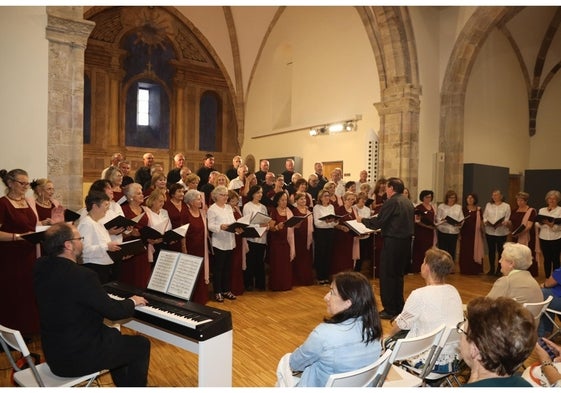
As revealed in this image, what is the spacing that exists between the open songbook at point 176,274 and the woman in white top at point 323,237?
401cm

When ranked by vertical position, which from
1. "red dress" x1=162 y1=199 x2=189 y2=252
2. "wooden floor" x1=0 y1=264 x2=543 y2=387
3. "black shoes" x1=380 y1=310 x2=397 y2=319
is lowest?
"wooden floor" x1=0 y1=264 x2=543 y2=387

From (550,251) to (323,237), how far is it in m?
4.02

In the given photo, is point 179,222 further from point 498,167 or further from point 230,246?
point 498,167

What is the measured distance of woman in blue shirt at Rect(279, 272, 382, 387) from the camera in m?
2.28

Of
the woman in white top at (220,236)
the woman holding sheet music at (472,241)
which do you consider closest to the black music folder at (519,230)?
the woman holding sheet music at (472,241)

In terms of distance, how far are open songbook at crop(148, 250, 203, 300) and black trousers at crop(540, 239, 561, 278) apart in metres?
6.87

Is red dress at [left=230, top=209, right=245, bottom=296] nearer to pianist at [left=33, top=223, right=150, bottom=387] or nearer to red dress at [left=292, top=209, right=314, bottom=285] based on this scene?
red dress at [left=292, top=209, right=314, bottom=285]

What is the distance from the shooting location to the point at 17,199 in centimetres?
448

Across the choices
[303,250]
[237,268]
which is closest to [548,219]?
[303,250]

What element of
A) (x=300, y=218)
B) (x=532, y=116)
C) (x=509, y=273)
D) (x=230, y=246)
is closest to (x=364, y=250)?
(x=300, y=218)

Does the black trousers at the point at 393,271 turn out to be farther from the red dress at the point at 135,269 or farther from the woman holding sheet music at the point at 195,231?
the red dress at the point at 135,269

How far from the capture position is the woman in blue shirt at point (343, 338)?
228cm

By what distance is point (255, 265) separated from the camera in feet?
23.0

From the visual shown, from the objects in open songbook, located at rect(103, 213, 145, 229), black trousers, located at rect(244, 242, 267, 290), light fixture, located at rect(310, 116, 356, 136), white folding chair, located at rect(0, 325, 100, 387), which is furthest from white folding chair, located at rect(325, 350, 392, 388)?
light fixture, located at rect(310, 116, 356, 136)
